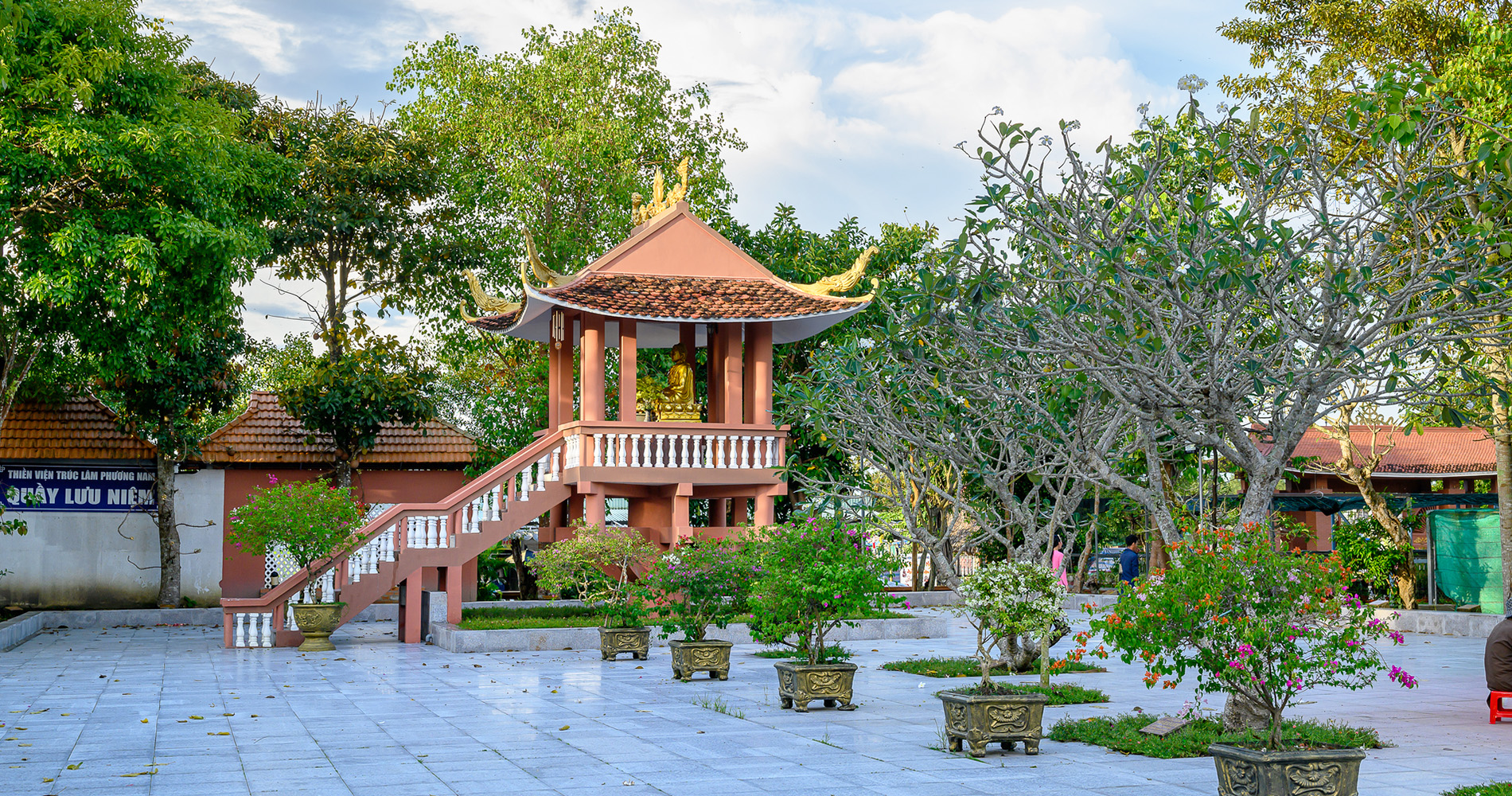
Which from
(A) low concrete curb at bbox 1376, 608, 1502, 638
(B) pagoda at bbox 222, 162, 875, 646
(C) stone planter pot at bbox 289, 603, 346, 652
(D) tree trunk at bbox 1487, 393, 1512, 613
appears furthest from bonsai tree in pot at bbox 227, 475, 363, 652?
(D) tree trunk at bbox 1487, 393, 1512, 613

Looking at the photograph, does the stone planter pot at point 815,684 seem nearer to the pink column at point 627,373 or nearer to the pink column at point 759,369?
the pink column at point 627,373

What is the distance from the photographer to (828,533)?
33.3 feet

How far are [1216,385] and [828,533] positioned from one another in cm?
363

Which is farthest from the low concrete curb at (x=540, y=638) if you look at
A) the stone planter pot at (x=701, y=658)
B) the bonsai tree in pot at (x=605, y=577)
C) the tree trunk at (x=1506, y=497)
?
the tree trunk at (x=1506, y=497)

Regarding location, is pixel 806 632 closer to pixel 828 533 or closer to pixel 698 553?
pixel 828 533

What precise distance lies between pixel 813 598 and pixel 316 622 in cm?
802

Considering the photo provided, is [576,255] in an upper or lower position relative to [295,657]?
upper

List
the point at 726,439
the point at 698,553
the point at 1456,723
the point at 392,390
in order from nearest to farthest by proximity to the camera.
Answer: the point at 1456,723 → the point at 698,553 → the point at 726,439 → the point at 392,390

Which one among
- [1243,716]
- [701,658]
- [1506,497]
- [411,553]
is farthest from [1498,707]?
[411,553]

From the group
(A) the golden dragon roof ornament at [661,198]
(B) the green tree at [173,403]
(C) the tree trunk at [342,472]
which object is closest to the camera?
(A) the golden dragon roof ornament at [661,198]

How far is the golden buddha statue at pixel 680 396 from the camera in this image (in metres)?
18.3

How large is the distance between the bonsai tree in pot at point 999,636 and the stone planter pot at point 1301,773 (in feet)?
6.32

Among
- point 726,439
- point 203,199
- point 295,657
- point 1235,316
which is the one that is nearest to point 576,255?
point 726,439

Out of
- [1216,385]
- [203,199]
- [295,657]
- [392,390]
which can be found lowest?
[295,657]
